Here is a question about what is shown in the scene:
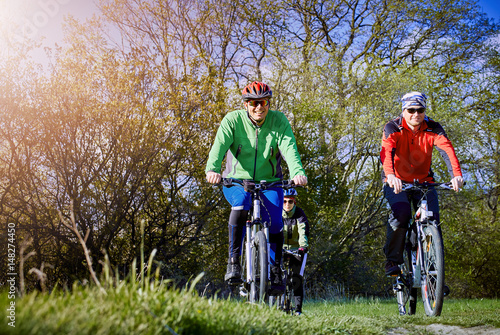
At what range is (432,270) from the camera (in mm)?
5164

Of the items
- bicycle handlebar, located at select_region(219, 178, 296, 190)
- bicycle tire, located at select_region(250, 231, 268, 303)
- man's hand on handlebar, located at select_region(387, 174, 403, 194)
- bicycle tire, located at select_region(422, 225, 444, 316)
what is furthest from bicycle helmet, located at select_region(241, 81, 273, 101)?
bicycle tire, located at select_region(422, 225, 444, 316)

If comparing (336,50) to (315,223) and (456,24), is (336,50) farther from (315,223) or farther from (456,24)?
(456,24)

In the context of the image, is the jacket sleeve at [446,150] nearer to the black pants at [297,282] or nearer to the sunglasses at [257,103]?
the sunglasses at [257,103]

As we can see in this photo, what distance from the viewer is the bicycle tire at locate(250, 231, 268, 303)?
14.6 feet

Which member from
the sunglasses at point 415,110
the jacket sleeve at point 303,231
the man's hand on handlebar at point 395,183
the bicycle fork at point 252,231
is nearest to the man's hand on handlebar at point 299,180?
the bicycle fork at point 252,231

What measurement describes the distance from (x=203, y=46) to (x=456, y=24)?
11.1 metres

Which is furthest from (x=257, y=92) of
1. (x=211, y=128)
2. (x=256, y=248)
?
(x=211, y=128)

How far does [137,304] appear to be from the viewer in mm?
2164

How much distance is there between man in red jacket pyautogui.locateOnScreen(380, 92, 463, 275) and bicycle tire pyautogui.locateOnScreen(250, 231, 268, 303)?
1671mm

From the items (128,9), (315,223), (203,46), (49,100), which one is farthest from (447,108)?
(49,100)

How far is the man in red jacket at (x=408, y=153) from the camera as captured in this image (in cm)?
539

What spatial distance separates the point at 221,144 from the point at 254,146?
0.32 meters

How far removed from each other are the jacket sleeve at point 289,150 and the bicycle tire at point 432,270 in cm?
155

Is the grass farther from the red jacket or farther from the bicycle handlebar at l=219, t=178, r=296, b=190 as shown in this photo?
the red jacket
